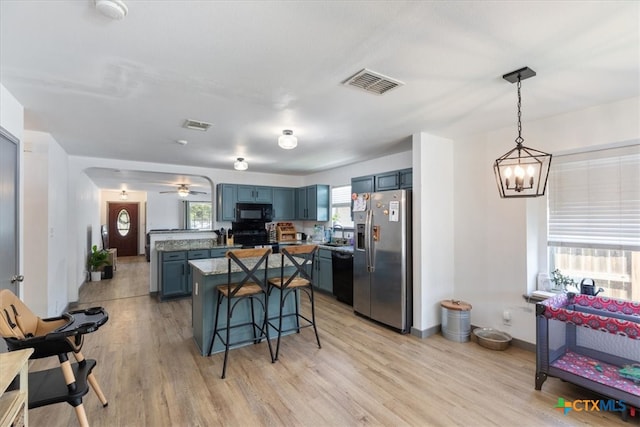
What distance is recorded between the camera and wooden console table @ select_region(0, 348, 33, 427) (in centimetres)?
120

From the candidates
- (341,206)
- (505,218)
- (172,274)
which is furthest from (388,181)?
(172,274)

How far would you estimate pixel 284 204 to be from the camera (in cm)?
672

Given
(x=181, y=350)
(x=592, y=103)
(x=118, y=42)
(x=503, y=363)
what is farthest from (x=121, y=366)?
(x=592, y=103)

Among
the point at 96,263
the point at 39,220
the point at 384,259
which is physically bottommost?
the point at 96,263

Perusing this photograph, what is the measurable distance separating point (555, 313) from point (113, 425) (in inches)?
134

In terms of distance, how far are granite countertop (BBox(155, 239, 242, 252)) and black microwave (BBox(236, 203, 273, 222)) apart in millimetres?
653

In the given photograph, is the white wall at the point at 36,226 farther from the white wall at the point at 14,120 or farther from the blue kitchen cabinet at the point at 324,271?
the blue kitchen cabinet at the point at 324,271

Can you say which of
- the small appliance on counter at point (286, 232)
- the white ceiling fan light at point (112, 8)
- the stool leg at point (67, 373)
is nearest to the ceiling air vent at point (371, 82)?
the white ceiling fan light at point (112, 8)

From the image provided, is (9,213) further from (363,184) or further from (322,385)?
(363,184)

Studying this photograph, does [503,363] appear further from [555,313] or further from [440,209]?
[440,209]

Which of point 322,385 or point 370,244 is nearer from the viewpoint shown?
point 322,385

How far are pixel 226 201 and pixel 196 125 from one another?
2882 millimetres

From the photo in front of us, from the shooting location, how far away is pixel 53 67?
200 cm

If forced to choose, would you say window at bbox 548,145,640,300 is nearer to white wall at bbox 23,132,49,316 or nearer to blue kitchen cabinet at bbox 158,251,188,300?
blue kitchen cabinet at bbox 158,251,188,300
